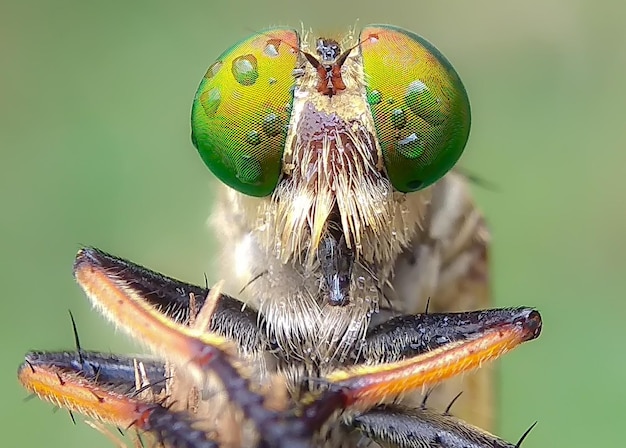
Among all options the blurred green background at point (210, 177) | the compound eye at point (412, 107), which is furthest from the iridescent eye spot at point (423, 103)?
the blurred green background at point (210, 177)

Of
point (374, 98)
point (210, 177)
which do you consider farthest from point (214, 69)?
point (210, 177)

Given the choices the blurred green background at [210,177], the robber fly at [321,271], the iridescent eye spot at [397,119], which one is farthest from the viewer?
the blurred green background at [210,177]

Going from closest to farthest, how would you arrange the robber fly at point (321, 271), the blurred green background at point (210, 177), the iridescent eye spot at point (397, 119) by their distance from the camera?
the robber fly at point (321, 271), the iridescent eye spot at point (397, 119), the blurred green background at point (210, 177)

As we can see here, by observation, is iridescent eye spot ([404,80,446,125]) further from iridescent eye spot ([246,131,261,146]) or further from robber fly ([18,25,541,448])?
iridescent eye spot ([246,131,261,146])

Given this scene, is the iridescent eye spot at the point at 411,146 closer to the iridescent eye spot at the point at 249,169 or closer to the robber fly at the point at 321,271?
the robber fly at the point at 321,271

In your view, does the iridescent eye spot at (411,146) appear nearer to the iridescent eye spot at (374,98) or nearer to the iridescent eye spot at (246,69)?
the iridescent eye spot at (374,98)

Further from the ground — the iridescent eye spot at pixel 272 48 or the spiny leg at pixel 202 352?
the iridescent eye spot at pixel 272 48

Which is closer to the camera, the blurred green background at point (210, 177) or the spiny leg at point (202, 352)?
the spiny leg at point (202, 352)

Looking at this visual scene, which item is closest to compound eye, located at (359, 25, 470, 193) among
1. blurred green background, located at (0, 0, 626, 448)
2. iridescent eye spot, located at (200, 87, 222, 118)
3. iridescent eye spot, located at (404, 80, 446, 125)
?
iridescent eye spot, located at (404, 80, 446, 125)
